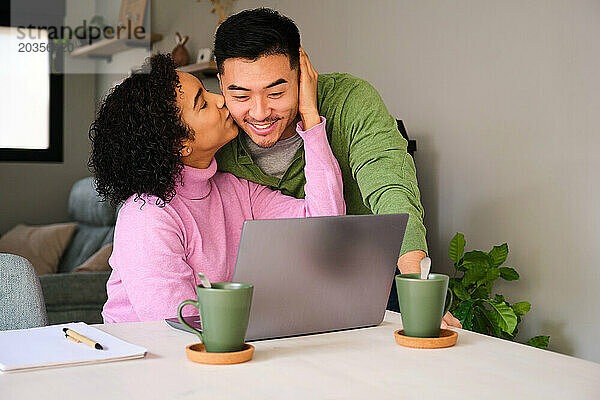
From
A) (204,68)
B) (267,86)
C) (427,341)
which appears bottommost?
(427,341)

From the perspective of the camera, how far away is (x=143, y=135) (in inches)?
56.0

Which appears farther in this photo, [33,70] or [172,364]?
[33,70]

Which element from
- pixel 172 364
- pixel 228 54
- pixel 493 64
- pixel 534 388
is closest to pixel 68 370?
pixel 172 364

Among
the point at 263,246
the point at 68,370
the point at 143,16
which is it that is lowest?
the point at 68,370

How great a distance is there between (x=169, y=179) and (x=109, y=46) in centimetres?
398

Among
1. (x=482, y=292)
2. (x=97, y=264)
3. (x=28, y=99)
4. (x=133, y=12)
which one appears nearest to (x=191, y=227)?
(x=482, y=292)

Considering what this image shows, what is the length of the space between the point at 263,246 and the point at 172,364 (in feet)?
0.66

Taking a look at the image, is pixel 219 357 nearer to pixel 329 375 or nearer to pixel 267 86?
pixel 329 375

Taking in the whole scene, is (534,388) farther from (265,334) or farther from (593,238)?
(593,238)

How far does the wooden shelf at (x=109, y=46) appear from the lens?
16.1 ft

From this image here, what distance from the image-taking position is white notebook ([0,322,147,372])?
89 centimetres

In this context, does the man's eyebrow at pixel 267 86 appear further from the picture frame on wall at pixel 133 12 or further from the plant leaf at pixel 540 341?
the picture frame on wall at pixel 133 12

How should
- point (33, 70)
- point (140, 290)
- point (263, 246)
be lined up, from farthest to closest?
point (33, 70)
point (140, 290)
point (263, 246)

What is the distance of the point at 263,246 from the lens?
99 centimetres
